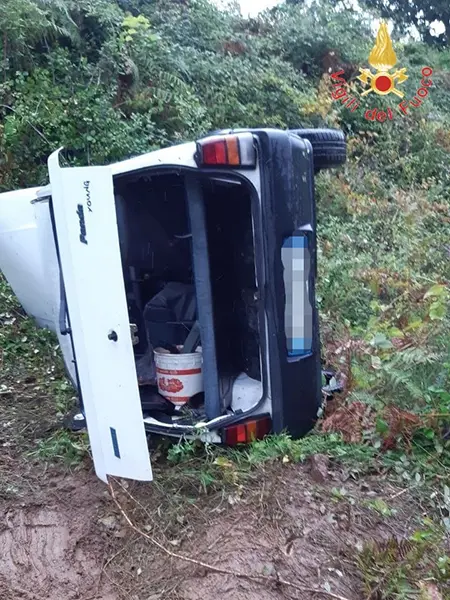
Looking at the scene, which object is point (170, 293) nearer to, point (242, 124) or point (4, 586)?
point (4, 586)

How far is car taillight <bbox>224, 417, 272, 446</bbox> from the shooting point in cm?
303

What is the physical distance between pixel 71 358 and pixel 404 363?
1888 millimetres

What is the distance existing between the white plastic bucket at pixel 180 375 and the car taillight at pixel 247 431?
1.41ft

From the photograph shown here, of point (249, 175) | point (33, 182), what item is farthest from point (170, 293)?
point (33, 182)

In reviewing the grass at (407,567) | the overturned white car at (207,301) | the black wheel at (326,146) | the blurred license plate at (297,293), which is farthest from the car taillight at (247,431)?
the black wheel at (326,146)

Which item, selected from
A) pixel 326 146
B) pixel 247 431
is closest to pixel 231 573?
pixel 247 431

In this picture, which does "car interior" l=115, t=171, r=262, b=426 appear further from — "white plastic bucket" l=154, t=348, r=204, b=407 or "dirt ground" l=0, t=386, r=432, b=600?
"dirt ground" l=0, t=386, r=432, b=600

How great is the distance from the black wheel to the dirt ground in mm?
1829

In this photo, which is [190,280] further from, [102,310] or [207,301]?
[102,310]

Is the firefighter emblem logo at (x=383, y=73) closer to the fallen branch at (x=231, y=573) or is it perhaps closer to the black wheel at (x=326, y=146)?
the black wheel at (x=326, y=146)

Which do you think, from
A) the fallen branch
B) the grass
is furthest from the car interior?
the grass

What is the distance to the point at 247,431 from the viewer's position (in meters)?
3.04

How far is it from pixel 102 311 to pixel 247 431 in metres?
0.92

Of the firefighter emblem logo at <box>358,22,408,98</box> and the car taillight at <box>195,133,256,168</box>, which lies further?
the firefighter emblem logo at <box>358,22,408,98</box>
